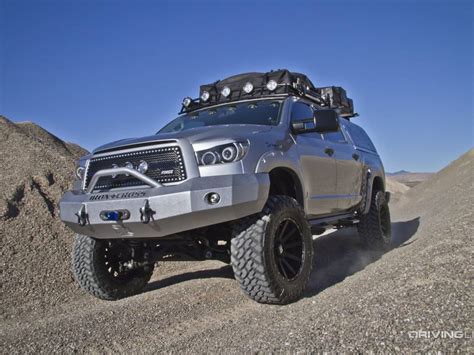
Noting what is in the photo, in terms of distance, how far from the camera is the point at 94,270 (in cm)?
479

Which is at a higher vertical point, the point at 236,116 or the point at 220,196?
the point at 236,116

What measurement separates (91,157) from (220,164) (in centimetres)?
150

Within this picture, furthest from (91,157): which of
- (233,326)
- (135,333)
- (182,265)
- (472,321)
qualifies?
(182,265)

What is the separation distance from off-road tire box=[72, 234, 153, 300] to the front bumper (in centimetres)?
99

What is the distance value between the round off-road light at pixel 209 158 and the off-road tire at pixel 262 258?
23.2 inches

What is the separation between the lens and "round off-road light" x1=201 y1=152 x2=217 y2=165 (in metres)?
3.79

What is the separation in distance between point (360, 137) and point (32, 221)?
20.9ft

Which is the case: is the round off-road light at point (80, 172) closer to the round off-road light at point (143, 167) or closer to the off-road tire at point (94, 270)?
the off-road tire at point (94, 270)

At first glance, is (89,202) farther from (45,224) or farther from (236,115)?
(45,224)

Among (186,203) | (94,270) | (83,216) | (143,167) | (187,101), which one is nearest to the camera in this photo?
(186,203)

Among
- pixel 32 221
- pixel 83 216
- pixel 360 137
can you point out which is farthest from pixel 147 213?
pixel 32 221

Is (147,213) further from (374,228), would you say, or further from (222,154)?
(374,228)

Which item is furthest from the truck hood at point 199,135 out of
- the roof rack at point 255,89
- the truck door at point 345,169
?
the truck door at point 345,169

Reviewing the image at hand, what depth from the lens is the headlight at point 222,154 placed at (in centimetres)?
379
